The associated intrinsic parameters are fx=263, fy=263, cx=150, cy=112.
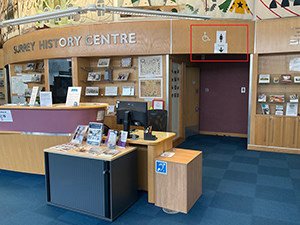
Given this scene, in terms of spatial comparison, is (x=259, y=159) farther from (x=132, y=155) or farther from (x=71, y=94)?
(x=71, y=94)

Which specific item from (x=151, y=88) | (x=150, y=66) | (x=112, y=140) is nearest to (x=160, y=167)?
(x=112, y=140)

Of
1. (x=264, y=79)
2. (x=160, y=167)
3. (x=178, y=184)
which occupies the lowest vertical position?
(x=178, y=184)

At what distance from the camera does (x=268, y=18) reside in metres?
5.62

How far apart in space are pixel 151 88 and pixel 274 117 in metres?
2.84

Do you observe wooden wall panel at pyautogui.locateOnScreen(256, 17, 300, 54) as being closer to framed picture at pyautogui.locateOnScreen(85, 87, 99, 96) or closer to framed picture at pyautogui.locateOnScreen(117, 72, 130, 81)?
framed picture at pyautogui.locateOnScreen(117, 72, 130, 81)

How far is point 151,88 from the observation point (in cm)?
611

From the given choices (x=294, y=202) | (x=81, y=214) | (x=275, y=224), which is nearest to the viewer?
(x=275, y=224)

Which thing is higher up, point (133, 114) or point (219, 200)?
point (133, 114)

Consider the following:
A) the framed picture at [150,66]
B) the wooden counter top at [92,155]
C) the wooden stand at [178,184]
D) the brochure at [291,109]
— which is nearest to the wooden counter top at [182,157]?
the wooden stand at [178,184]

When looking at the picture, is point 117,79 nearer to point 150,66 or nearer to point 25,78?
point 150,66

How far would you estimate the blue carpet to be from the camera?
308cm

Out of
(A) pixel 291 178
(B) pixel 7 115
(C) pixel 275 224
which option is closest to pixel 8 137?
(B) pixel 7 115

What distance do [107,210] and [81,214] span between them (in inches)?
16.1

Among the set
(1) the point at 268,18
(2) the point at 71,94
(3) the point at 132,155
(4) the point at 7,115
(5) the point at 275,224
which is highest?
(1) the point at 268,18
